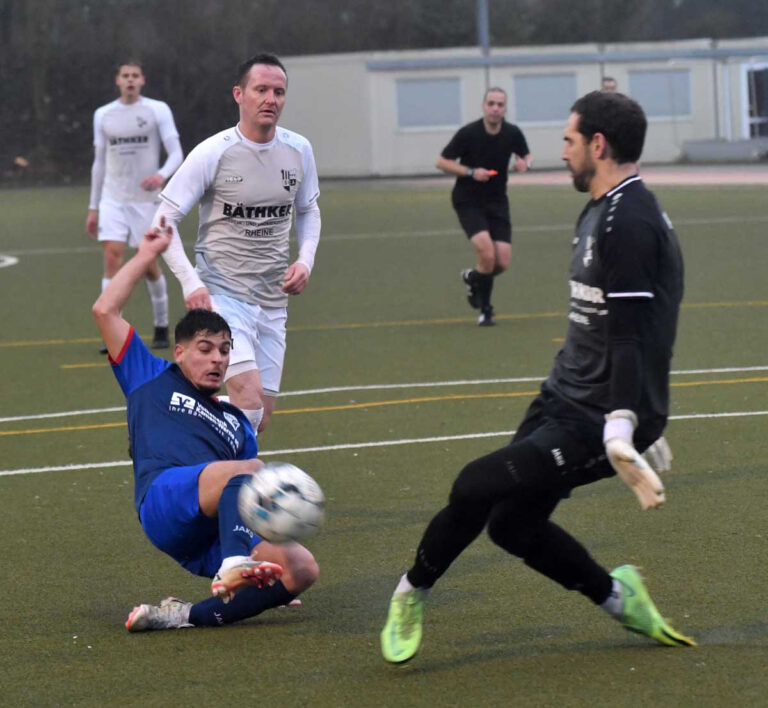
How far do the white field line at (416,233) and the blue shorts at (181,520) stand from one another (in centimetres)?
1929

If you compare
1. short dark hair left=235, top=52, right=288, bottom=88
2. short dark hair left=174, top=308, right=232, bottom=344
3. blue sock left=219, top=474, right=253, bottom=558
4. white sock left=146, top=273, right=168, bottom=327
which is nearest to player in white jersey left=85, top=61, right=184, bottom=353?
white sock left=146, top=273, right=168, bottom=327

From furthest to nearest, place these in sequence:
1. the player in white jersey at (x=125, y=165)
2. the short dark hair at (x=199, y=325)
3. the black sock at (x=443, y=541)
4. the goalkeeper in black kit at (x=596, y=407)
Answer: the player in white jersey at (x=125, y=165), the short dark hair at (x=199, y=325), the black sock at (x=443, y=541), the goalkeeper in black kit at (x=596, y=407)

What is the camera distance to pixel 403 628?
5.10 m

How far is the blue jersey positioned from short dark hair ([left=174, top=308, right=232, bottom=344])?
16cm

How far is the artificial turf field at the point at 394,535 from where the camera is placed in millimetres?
5027

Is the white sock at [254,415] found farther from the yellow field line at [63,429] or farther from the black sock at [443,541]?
the yellow field line at [63,429]

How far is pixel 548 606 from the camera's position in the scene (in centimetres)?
584

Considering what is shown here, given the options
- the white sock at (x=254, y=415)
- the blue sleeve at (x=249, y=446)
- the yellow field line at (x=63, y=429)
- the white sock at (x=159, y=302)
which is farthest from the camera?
the white sock at (x=159, y=302)

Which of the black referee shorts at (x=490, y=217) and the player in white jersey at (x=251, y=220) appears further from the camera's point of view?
the black referee shorts at (x=490, y=217)

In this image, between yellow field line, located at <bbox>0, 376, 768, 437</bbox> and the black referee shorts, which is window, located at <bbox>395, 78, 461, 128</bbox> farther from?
yellow field line, located at <bbox>0, 376, 768, 437</bbox>

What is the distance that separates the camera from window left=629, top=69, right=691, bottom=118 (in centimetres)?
5144

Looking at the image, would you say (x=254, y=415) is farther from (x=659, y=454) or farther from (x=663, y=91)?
(x=663, y=91)

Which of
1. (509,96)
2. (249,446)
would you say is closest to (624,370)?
(249,446)

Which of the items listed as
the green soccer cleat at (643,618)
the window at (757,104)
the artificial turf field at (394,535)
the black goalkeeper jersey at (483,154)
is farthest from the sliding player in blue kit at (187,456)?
the window at (757,104)
